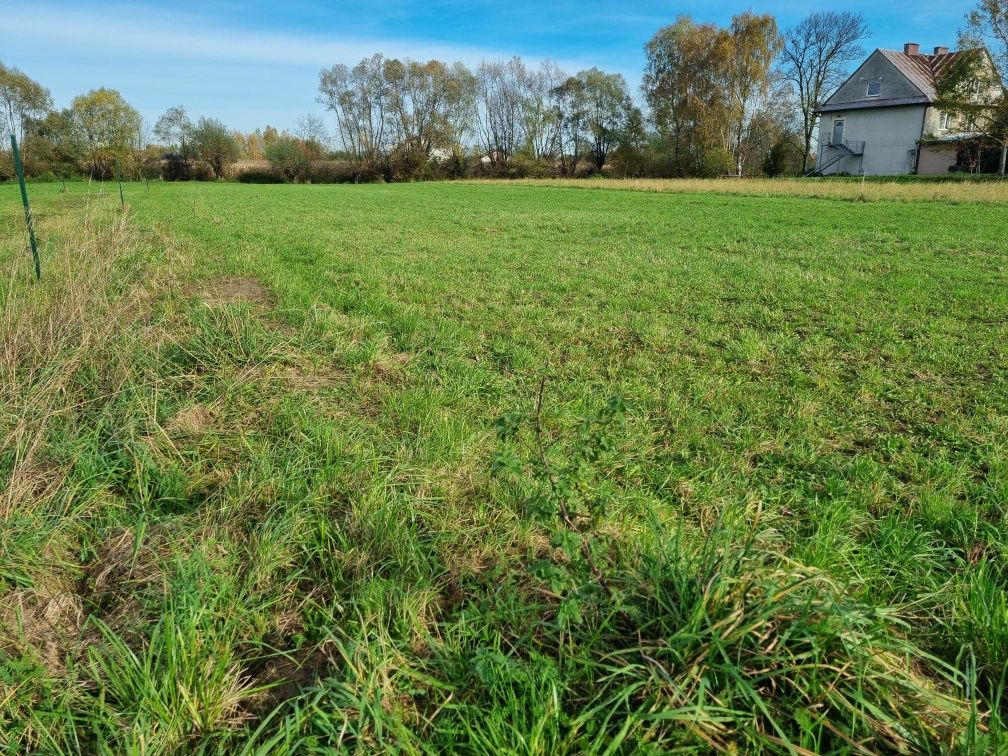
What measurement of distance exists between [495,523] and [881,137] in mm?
54425

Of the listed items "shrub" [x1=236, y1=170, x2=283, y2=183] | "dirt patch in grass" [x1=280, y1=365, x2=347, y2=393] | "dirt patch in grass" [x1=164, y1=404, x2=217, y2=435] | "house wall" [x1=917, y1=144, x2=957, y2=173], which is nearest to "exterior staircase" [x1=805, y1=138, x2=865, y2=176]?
"house wall" [x1=917, y1=144, x2=957, y2=173]

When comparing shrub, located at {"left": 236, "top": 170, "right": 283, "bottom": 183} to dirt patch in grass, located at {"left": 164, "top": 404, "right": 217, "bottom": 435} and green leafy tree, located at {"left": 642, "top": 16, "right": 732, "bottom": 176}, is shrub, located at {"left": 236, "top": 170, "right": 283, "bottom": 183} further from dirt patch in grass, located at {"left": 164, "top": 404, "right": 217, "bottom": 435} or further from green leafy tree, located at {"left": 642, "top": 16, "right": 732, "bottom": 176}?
dirt patch in grass, located at {"left": 164, "top": 404, "right": 217, "bottom": 435}

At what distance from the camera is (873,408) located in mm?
4582

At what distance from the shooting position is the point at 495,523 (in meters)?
3.11

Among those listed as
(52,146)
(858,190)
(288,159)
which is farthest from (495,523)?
(288,159)

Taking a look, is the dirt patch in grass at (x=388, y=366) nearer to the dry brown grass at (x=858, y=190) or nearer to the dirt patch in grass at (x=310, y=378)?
the dirt patch in grass at (x=310, y=378)

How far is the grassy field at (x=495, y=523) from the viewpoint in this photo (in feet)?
6.47

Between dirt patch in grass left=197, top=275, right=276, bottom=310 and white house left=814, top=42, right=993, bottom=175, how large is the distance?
156 ft

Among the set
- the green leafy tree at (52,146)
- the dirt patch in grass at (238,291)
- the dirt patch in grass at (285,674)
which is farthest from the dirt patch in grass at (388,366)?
the green leafy tree at (52,146)

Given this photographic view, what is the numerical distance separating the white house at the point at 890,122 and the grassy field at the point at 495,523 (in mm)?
46381

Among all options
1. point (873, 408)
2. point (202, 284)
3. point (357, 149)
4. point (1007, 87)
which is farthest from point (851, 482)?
point (357, 149)

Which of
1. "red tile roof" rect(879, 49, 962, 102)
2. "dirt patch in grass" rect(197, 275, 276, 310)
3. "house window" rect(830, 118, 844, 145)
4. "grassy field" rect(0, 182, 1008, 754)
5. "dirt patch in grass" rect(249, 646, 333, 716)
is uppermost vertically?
"red tile roof" rect(879, 49, 962, 102)

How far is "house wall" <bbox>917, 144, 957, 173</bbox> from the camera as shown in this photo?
43.0 metres

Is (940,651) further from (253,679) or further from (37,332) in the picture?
(37,332)
